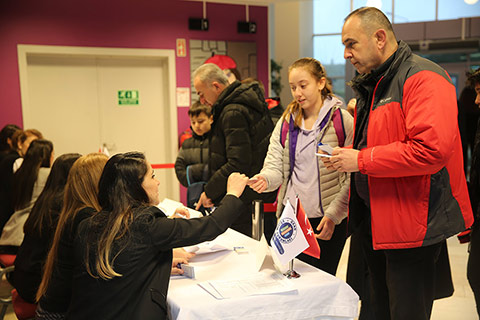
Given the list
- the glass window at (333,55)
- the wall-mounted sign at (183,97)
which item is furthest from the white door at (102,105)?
the glass window at (333,55)

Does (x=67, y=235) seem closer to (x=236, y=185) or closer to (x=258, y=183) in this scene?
(x=236, y=185)

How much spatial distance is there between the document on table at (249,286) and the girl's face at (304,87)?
0.98 m

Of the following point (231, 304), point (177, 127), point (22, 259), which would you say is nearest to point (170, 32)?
point (177, 127)

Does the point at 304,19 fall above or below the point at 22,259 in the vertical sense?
above

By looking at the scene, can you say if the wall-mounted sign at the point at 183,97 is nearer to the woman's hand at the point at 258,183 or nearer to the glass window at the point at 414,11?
the woman's hand at the point at 258,183

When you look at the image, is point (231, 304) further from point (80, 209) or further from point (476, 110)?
point (476, 110)

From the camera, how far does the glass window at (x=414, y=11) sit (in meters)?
11.4

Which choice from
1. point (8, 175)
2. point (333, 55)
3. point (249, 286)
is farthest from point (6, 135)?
point (333, 55)

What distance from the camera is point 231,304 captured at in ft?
5.46

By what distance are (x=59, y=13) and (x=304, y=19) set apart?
292 inches

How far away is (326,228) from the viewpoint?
2.36 meters

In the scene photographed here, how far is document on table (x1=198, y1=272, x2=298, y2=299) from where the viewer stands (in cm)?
171

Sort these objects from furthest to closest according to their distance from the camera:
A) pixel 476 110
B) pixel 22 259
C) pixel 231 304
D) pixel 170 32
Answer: pixel 170 32, pixel 476 110, pixel 22 259, pixel 231 304

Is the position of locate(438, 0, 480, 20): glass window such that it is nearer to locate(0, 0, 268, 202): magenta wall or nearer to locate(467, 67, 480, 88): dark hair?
locate(0, 0, 268, 202): magenta wall
